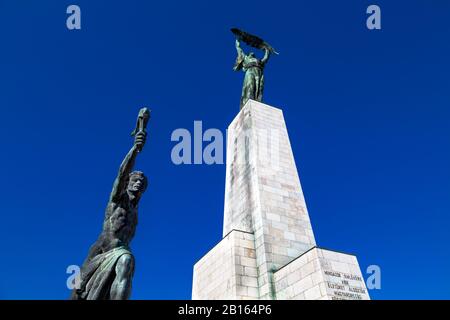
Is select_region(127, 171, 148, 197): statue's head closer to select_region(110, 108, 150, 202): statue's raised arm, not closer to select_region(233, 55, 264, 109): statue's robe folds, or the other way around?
select_region(110, 108, 150, 202): statue's raised arm

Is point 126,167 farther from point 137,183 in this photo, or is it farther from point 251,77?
point 251,77

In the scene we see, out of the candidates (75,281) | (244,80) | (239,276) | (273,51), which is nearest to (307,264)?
(239,276)

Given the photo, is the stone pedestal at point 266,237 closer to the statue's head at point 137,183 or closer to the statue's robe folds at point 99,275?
the statue's head at point 137,183

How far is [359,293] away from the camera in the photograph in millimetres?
9250

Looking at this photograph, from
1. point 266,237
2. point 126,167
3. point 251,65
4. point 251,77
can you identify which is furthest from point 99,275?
point 251,65

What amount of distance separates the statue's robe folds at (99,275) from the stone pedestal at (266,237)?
18.2 ft

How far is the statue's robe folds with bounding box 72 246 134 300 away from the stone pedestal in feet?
18.2

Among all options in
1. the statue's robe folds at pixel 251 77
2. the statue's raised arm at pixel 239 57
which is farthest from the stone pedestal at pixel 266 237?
the statue's raised arm at pixel 239 57

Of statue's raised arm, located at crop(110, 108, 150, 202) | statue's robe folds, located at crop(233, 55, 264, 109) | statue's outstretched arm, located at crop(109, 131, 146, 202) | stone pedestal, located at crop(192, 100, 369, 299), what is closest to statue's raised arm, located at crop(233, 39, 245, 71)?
statue's robe folds, located at crop(233, 55, 264, 109)

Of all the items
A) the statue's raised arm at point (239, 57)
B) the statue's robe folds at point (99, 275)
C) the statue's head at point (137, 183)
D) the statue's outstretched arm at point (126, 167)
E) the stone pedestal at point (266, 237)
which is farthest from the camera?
the statue's raised arm at point (239, 57)

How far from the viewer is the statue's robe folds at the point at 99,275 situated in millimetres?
5207
